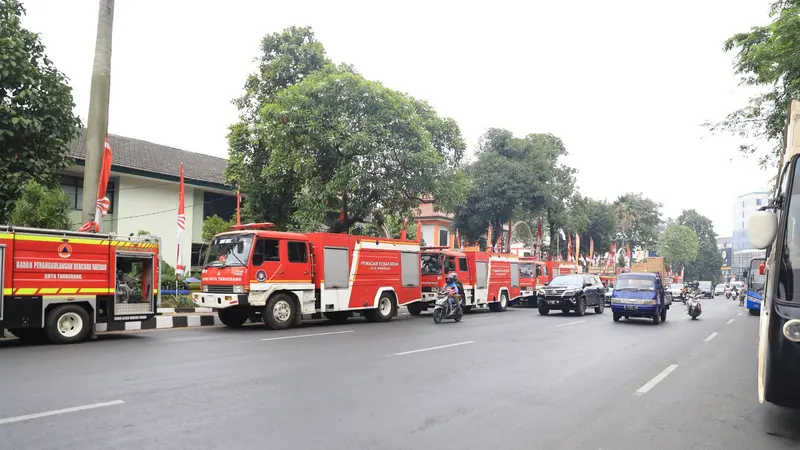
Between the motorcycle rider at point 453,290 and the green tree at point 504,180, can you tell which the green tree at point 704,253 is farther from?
the motorcycle rider at point 453,290

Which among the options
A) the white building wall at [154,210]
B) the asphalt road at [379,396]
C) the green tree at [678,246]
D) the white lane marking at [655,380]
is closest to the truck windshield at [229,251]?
the asphalt road at [379,396]

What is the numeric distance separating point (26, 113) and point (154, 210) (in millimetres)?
13680

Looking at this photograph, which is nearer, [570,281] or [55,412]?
[55,412]

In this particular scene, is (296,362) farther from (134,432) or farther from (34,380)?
(134,432)

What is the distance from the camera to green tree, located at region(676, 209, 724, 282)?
104688 mm

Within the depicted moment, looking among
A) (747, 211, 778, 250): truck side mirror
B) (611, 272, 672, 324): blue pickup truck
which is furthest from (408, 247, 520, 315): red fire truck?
(747, 211, 778, 250): truck side mirror

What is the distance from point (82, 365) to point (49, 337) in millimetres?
3609

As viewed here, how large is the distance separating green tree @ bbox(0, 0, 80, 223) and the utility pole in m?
1.73

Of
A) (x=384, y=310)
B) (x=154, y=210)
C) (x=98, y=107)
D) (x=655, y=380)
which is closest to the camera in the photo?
(x=655, y=380)

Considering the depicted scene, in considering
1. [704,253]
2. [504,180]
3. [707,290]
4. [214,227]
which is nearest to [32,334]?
[214,227]

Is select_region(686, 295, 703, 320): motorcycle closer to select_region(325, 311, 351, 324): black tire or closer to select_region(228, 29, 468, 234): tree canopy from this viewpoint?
select_region(228, 29, 468, 234): tree canopy

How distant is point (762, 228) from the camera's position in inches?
222

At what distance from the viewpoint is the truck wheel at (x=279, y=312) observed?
15934mm

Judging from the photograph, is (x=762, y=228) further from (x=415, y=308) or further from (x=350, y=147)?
(x=415, y=308)
